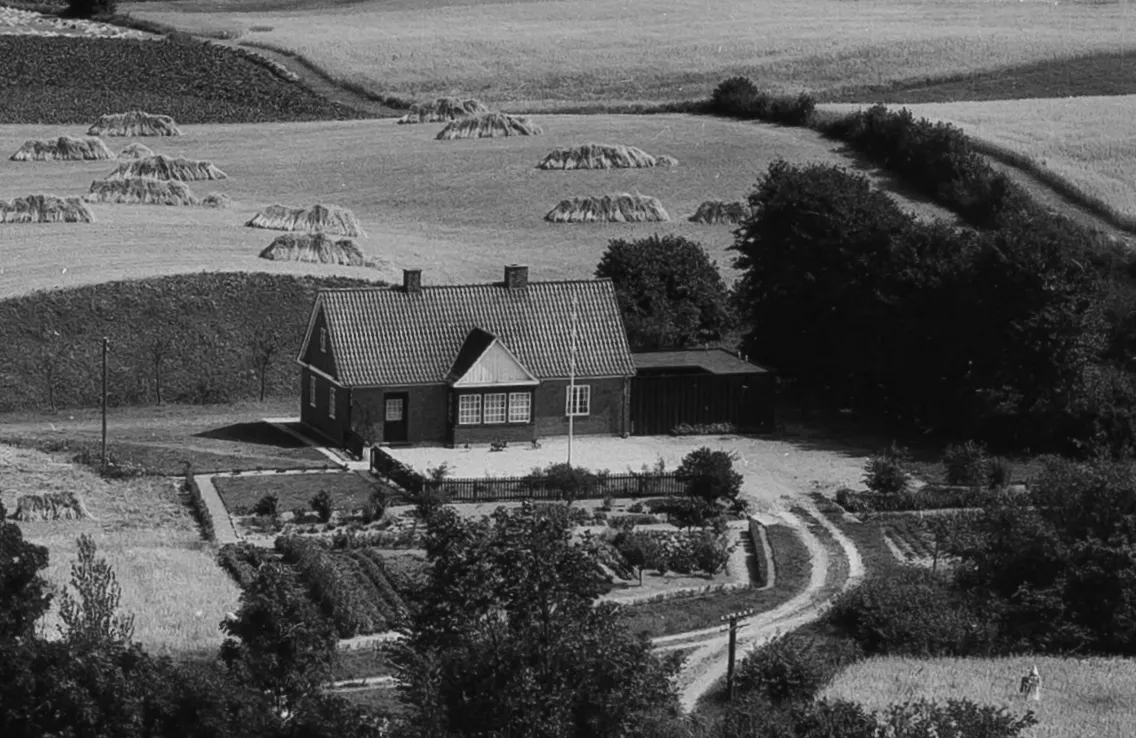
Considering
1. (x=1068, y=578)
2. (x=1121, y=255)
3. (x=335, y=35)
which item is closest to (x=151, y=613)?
(x=1068, y=578)

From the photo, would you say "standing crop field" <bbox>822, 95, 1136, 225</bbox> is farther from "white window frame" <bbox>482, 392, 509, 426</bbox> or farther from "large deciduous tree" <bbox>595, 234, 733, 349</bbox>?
"white window frame" <bbox>482, 392, 509, 426</bbox>

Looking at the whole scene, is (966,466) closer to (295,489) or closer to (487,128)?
Result: (295,489)

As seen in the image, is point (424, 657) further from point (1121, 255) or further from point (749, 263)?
point (1121, 255)

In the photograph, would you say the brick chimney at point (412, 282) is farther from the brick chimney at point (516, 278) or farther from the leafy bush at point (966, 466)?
the leafy bush at point (966, 466)

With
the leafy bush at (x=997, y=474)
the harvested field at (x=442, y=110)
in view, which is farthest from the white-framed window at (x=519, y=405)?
the harvested field at (x=442, y=110)

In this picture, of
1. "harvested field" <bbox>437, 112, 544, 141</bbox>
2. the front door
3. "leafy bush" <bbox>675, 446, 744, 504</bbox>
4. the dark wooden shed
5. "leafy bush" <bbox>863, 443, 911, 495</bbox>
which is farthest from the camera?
"harvested field" <bbox>437, 112, 544, 141</bbox>

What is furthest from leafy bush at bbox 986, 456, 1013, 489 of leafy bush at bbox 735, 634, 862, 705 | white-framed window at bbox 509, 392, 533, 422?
leafy bush at bbox 735, 634, 862, 705
